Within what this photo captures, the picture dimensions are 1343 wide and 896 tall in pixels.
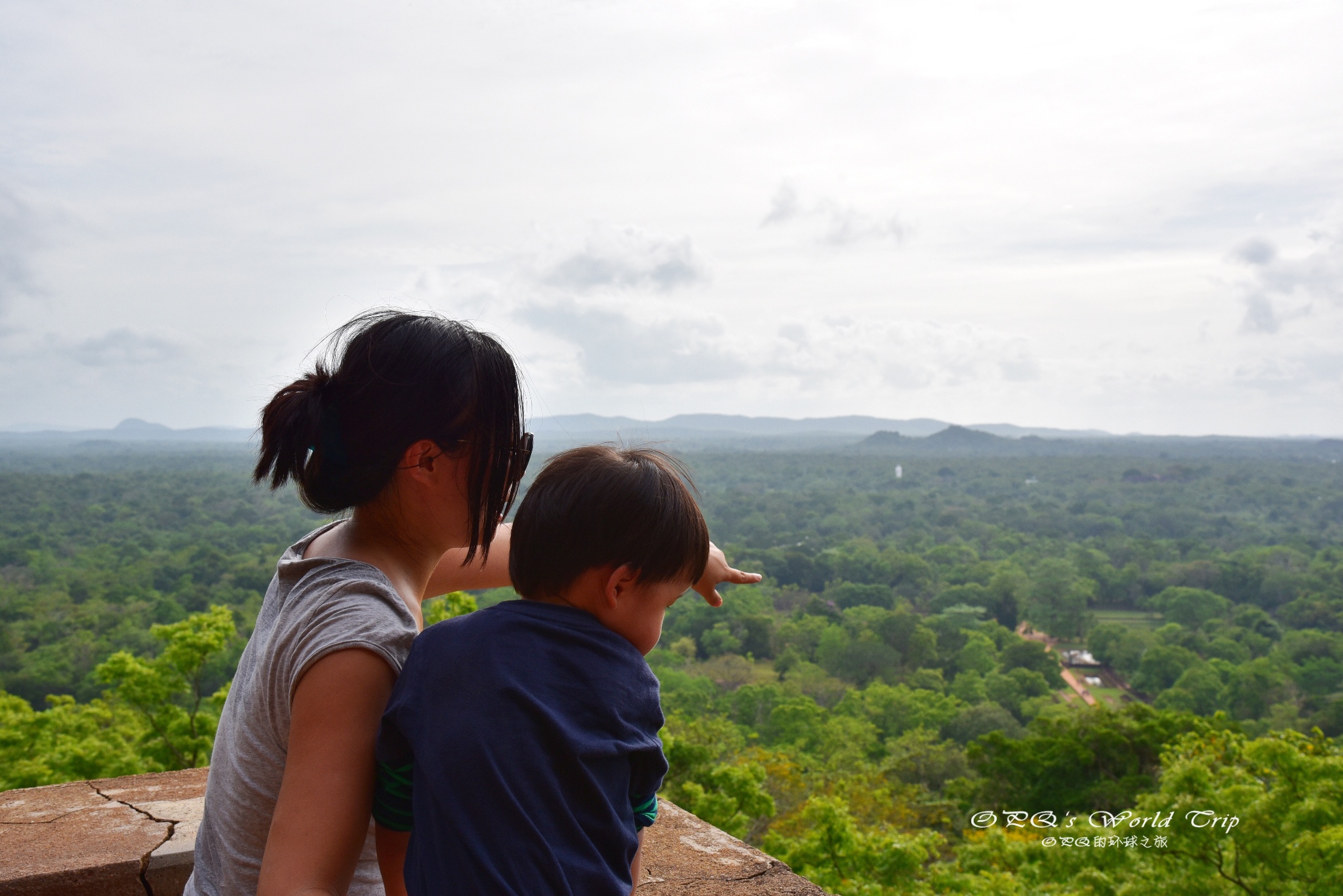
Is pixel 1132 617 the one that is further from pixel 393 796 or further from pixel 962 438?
pixel 962 438

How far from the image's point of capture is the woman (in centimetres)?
102

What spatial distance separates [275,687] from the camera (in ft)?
3.55

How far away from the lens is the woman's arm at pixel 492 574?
68.9 inches

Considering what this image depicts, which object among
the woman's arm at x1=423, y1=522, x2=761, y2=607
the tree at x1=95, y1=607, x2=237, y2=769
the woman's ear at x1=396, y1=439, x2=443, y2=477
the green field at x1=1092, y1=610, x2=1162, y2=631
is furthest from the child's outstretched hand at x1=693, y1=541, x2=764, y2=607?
the green field at x1=1092, y1=610, x2=1162, y2=631

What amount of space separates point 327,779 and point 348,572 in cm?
27

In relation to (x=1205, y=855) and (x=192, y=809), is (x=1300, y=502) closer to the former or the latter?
(x=1205, y=855)

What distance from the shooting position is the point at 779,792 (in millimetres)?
16250

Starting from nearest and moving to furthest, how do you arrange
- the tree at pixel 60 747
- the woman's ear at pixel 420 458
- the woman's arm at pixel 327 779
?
the woman's arm at pixel 327 779 → the woman's ear at pixel 420 458 → the tree at pixel 60 747

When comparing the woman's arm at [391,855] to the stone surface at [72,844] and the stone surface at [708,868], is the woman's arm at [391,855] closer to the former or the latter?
the stone surface at [708,868]

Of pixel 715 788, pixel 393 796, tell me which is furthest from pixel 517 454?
pixel 715 788

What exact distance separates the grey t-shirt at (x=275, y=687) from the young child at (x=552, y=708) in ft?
0.23

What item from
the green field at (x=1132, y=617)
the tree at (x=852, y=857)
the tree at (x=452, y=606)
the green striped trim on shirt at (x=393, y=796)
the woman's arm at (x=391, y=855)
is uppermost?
the green striped trim on shirt at (x=393, y=796)

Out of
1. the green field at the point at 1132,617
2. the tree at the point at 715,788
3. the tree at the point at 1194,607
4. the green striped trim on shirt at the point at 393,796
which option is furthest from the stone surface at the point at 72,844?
the tree at the point at 1194,607

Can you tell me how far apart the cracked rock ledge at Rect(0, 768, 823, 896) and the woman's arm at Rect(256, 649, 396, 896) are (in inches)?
52.8
